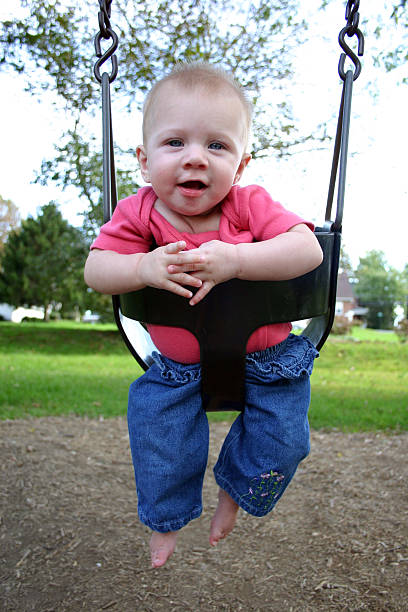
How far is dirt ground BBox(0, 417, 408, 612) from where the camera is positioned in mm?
2670

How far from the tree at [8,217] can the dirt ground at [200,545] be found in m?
18.2

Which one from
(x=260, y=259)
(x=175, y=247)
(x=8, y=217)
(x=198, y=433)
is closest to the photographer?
(x=175, y=247)

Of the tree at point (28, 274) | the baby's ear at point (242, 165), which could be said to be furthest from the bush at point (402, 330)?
the baby's ear at point (242, 165)

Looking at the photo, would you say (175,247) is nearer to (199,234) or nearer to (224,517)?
(199,234)

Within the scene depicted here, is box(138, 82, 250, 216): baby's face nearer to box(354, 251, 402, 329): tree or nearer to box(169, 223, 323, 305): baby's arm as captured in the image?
box(169, 223, 323, 305): baby's arm

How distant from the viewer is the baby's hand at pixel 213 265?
4.25 ft

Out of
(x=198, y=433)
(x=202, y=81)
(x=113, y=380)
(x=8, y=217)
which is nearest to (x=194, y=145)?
(x=202, y=81)

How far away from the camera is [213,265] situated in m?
1.30

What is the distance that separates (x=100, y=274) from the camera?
1468 millimetres

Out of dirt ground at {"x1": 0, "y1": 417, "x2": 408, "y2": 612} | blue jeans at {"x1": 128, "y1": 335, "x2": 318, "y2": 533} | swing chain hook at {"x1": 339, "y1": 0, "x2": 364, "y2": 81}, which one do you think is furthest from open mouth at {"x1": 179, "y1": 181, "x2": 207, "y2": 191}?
dirt ground at {"x1": 0, "y1": 417, "x2": 408, "y2": 612}

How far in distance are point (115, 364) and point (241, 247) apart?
8993mm

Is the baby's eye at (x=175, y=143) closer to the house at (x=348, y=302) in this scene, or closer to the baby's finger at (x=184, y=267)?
the baby's finger at (x=184, y=267)

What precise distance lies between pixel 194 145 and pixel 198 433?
81 centimetres

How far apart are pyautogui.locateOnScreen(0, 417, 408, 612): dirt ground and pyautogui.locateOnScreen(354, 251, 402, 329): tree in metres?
21.7
